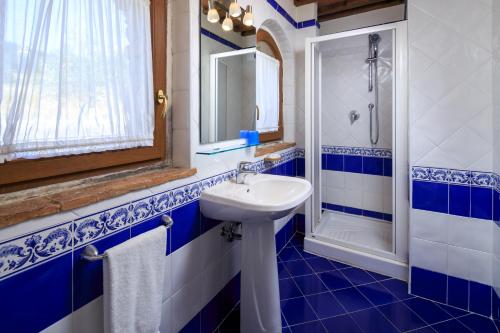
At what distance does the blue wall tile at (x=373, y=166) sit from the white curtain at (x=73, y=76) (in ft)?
7.79

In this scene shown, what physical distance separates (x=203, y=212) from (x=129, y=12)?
90 cm

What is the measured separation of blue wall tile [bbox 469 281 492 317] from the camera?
1607 millimetres

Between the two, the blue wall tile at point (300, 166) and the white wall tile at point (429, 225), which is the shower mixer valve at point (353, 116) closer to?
the blue wall tile at point (300, 166)

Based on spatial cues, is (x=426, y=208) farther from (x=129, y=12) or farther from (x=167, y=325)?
(x=129, y=12)

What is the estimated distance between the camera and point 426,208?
1742 millimetres

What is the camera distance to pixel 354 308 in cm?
168

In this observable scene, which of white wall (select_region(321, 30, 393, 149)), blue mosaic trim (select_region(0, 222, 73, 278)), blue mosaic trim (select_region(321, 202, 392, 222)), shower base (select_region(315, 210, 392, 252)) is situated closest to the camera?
blue mosaic trim (select_region(0, 222, 73, 278))

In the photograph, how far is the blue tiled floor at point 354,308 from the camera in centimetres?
153

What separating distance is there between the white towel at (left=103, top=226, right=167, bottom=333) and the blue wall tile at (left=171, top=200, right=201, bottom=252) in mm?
172

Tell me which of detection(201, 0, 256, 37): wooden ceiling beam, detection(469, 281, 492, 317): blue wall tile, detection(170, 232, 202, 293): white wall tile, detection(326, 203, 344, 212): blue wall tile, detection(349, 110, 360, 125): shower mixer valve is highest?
detection(201, 0, 256, 37): wooden ceiling beam

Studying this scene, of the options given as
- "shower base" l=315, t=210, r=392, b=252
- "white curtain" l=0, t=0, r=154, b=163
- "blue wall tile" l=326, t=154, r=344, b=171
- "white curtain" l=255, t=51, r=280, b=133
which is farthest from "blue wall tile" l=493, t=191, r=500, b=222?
"white curtain" l=0, t=0, r=154, b=163

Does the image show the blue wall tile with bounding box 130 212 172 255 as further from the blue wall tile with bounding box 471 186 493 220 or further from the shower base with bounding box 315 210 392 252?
the blue wall tile with bounding box 471 186 493 220

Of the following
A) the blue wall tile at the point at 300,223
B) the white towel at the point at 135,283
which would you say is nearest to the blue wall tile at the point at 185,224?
the white towel at the point at 135,283

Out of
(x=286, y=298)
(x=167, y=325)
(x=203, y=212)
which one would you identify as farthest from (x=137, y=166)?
(x=286, y=298)
